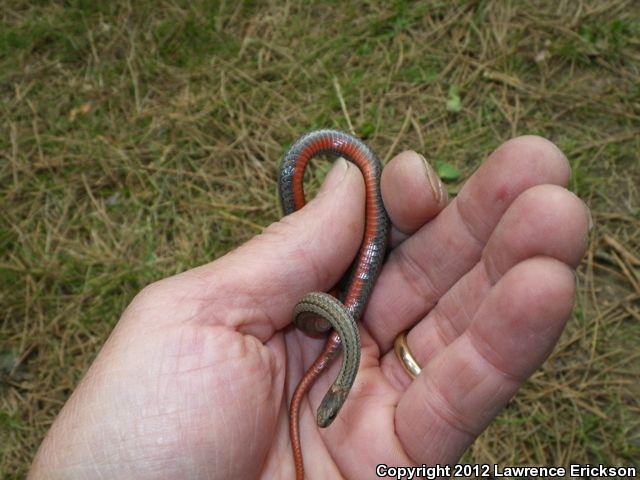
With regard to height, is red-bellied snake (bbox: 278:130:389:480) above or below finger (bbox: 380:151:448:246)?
below

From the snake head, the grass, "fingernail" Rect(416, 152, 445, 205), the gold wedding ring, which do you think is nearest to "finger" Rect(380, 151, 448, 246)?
"fingernail" Rect(416, 152, 445, 205)

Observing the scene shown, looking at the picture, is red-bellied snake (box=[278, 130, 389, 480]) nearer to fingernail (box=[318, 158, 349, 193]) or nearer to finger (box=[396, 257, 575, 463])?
fingernail (box=[318, 158, 349, 193])

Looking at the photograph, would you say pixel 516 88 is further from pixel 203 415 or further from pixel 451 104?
pixel 203 415

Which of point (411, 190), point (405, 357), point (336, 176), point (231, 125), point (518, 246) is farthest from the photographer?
point (231, 125)

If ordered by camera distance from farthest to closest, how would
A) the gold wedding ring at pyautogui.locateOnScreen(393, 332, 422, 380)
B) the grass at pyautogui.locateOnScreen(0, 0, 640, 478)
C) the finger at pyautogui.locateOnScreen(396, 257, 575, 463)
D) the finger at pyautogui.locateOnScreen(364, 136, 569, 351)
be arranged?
the grass at pyautogui.locateOnScreen(0, 0, 640, 478), the gold wedding ring at pyautogui.locateOnScreen(393, 332, 422, 380), the finger at pyautogui.locateOnScreen(364, 136, 569, 351), the finger at pyautogui.locateOnScreen(396, 257, 575, 463)

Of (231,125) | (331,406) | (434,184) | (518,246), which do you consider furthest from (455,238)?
(231,125)

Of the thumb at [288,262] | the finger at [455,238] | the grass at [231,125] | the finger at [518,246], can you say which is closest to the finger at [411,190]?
the finger at [455,238]

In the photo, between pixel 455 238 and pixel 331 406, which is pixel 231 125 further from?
pixel 331 406

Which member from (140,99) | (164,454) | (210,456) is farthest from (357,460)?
(140,99)
